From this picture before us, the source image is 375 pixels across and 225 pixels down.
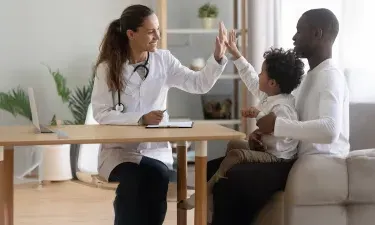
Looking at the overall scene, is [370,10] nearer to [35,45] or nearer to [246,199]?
[246,199]

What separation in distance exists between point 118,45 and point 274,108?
27.9 inches

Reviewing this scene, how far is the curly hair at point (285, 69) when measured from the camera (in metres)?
2.26

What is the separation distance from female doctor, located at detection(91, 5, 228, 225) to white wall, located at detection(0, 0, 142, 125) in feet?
7.11

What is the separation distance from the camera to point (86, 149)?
439 cm

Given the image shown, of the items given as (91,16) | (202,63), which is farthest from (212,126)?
(91,16)

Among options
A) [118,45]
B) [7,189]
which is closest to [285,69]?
[118,45]

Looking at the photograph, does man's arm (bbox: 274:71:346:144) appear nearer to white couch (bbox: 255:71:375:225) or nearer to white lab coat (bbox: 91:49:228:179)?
white couch (bbox: 255:71:375:225)

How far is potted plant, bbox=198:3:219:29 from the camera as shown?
4.23 metres

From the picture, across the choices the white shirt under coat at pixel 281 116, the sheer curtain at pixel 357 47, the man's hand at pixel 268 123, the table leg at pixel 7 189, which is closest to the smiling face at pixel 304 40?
the white shirt under coat at pixel 281 116

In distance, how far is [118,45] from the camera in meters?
2.48

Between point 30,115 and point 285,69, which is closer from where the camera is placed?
point 285,69

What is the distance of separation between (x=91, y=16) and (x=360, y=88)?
6.99 ft

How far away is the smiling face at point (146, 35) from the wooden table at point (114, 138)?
411 millimetres

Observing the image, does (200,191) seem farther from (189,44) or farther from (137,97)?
(189,44)
